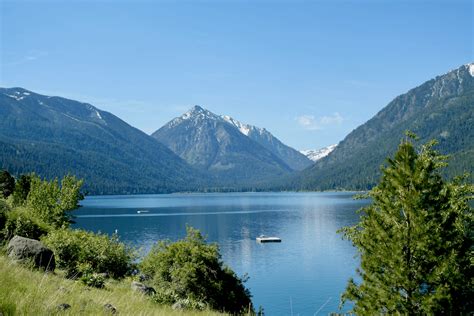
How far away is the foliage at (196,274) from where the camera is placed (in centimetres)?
3000

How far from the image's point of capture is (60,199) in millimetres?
57531

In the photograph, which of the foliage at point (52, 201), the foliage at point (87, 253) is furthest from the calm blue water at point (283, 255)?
the foliage at point (52, 201)

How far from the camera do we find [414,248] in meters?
22.9

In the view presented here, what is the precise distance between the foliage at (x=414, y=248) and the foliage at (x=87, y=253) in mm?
15339

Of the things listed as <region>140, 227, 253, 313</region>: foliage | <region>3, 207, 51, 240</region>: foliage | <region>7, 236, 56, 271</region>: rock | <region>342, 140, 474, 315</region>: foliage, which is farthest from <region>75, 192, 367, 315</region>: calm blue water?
<region>3, 207, 51, 240</region>: foliage

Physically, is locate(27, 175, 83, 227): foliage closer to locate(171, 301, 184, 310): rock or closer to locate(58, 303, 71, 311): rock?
locate(171, 301, 184, 310): rock

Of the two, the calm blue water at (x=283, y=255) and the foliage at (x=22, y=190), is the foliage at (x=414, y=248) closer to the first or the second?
the calm blue water at (x=283, y=255)

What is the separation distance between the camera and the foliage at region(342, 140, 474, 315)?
22219mm

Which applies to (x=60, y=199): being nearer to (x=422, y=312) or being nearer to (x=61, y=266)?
(x=61, y=266)

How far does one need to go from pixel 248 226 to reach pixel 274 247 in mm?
42664

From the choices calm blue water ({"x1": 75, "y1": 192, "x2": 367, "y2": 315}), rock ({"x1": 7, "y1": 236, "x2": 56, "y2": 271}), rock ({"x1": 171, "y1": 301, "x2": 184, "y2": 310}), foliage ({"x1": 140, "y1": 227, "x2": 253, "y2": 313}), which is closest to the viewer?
rock ({"x1": 7, "y1": 236, "x2": 56, "y2": 271})

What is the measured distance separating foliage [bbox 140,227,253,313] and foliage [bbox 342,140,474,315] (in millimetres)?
9869

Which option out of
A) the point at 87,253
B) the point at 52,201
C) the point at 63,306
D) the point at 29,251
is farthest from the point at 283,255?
the point at 63,306

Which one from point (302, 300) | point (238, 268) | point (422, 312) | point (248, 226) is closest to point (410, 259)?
point (422, 312)
